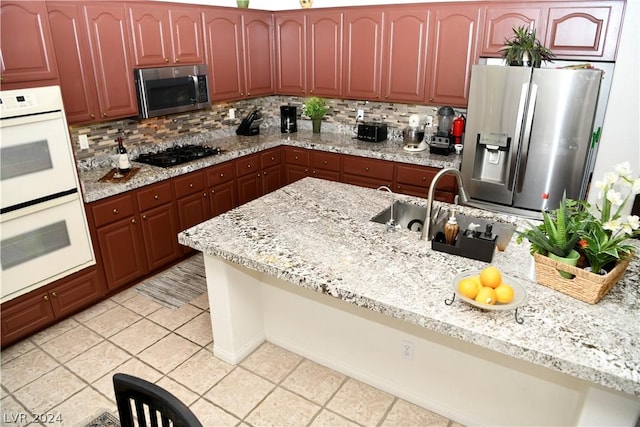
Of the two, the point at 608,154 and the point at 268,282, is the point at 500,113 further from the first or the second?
the point at 268,282

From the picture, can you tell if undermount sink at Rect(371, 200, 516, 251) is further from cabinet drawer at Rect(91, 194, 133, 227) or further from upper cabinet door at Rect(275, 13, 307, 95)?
upper cabinet door at Rect(275, 13, 307, 95)

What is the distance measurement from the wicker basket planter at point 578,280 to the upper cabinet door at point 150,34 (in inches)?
132

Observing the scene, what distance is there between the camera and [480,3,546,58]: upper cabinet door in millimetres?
3586

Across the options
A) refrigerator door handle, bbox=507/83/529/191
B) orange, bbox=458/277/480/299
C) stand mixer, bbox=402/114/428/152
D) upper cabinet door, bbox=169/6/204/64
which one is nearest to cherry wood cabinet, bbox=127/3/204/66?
upper cabinet door, bbox=169/6/204/64

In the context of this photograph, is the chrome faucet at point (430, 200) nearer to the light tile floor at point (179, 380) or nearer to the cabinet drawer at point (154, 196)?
the light tile floor at point (179, 380)

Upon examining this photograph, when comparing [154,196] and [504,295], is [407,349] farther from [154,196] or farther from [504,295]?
[154,196]

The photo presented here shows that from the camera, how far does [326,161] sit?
4.61 meters

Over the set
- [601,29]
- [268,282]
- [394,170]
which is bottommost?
[268,282]

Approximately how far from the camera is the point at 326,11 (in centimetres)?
451

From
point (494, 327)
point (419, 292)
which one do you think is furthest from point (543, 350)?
point (419, 292)

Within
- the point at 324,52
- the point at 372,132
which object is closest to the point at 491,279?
the point at 372,132

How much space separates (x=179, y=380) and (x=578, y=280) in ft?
7.27

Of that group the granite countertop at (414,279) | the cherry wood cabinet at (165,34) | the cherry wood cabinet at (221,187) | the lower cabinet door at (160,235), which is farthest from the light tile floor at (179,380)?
the cherry wood cabinet at (165,34)

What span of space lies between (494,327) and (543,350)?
18 cm
